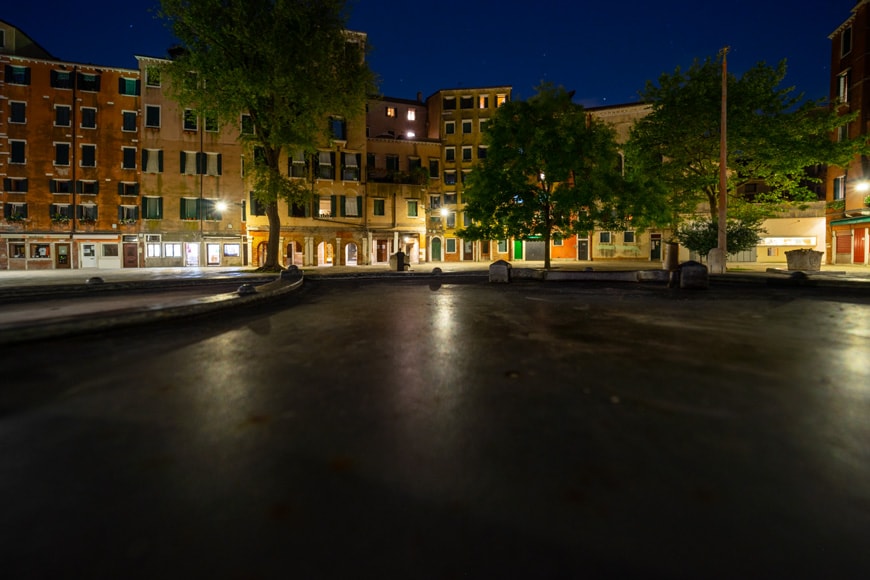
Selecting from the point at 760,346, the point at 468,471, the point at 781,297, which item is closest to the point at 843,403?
the point at 760,346

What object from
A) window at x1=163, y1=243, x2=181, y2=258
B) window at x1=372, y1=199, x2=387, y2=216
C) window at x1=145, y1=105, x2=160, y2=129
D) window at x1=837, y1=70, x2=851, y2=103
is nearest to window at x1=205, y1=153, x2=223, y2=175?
window at x1=145, y1=105, x2=160, y2=129

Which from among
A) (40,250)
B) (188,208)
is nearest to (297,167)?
(188,208)

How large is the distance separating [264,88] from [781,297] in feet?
81.9

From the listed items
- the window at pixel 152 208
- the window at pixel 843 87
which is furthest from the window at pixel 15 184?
the window at pixel 843 87

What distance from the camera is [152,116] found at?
3819 cm

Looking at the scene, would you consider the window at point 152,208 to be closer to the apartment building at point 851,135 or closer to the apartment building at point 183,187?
the apartment building at point 183,187

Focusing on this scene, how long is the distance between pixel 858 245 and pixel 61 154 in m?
60.5

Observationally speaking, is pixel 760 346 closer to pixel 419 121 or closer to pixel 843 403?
pixel 843 403

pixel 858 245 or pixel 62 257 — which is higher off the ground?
pixel 858 245

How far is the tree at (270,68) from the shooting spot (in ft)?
80.3

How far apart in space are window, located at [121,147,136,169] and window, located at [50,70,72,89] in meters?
6.29

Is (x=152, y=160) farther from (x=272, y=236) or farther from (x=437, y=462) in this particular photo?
(x=437, y=462)

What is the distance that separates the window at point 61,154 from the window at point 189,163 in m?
8.44

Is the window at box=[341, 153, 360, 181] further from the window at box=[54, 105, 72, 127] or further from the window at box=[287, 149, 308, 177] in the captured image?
the window at box=[54, 105, 72, 127]
